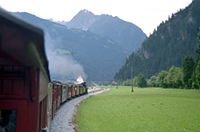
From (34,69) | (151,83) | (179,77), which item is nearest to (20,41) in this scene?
(34,69)

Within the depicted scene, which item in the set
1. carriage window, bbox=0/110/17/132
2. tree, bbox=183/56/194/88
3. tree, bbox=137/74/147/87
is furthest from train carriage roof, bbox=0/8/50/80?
tree, bbox=137/74/147/87

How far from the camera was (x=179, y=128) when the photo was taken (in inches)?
573

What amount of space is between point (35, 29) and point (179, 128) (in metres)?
14.3

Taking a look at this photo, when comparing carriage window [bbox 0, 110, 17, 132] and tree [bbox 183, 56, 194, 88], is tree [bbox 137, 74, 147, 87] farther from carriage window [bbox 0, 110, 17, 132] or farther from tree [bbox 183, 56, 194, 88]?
carriage window [bbox 0, 110, 17, 132]

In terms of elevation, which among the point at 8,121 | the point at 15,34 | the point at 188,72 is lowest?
the point at 8,121

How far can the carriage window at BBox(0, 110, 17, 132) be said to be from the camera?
14.1ft

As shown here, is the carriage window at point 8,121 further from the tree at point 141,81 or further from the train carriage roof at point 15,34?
the tree at point 141,81

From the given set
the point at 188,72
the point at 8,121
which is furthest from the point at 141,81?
the point at 8,121

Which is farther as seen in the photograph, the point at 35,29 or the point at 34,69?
the point at 34,69

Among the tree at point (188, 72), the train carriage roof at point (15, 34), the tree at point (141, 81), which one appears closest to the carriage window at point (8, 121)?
the train carriage roof at point (15, 34)

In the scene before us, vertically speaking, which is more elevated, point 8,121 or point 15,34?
point 15,34

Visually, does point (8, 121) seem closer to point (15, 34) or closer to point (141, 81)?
point (15, 34)

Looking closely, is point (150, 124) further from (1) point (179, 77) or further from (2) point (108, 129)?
(1) point (179, 77)

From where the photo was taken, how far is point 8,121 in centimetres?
431
